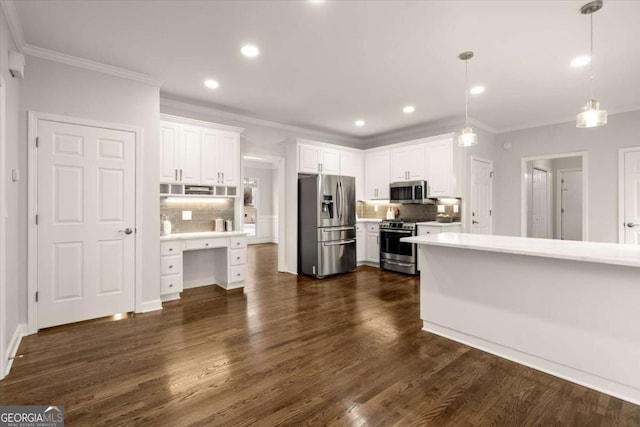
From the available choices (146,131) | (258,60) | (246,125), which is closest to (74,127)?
(146,131)

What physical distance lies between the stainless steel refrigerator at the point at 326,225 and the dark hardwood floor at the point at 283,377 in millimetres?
1853

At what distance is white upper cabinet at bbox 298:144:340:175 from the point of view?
5.54 m

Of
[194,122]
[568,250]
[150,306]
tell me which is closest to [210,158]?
[194,122]

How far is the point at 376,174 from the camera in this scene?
6391 mm

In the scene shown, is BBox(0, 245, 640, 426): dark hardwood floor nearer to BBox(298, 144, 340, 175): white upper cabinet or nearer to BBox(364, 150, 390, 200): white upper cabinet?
BBox(298, 144, 340, 175): white upper cabinet

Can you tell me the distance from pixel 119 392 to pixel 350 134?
5.81 meters

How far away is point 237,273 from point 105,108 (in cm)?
264

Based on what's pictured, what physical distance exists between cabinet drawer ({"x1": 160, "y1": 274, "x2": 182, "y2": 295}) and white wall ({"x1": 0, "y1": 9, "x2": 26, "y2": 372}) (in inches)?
50.5

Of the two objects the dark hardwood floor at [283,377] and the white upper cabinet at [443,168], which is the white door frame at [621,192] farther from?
the dark hardwood floor at [283,377]

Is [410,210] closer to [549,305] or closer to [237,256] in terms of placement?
[237,256]

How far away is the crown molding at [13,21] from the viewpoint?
2.30 meters

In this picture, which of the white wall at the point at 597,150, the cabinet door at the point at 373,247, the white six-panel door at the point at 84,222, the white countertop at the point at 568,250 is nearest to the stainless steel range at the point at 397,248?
the cabinet door at the point at 373,247

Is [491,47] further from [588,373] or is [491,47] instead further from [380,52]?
[588,373]

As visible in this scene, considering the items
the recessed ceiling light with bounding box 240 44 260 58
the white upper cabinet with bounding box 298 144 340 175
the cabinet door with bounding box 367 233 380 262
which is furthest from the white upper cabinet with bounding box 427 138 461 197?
the recessed ceiling light with bounding box 240 44 260 58
